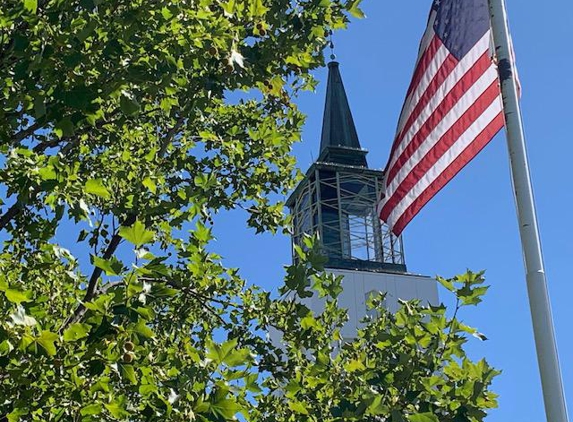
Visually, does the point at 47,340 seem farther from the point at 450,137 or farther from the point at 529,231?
the point at 450,137

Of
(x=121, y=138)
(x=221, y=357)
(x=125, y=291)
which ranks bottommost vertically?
(x=221, y=357)

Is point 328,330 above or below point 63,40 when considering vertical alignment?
below

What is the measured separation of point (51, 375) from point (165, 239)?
4132 millimetres

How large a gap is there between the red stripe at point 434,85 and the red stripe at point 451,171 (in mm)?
562

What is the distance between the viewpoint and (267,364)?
261 inches

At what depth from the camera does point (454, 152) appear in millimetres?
6270

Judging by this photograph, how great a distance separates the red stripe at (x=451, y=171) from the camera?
241 inches

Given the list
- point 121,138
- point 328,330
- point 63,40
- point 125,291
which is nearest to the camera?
point 125,291

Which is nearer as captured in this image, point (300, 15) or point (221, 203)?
point (300, 15)

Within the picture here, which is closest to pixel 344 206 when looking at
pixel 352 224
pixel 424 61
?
pixel 352 224

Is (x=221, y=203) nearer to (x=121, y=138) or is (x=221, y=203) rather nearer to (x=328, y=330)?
(x=121, y=138)

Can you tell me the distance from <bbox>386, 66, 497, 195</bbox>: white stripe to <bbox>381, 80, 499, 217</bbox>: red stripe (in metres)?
0.02

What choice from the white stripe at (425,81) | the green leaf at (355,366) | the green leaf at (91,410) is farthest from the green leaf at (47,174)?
the white stripe at (425,81)

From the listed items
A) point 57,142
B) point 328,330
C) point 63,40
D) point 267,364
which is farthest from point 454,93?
point 57,142
